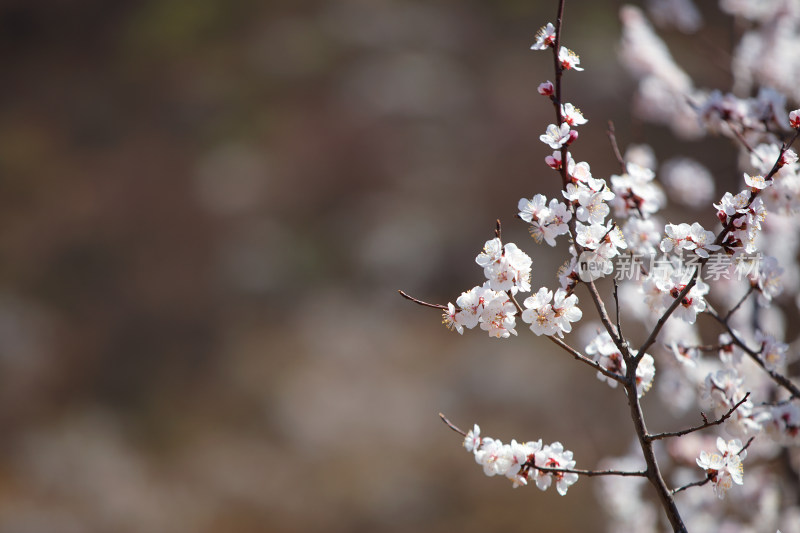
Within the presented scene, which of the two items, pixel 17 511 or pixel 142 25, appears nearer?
pixel 17 511

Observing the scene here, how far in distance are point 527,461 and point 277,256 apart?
6.61 meters

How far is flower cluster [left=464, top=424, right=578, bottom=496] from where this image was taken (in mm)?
1175

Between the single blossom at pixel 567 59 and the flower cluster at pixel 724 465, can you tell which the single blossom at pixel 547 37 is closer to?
the single blossom at pixel 567 59

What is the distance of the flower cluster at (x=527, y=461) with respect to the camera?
1175 mm

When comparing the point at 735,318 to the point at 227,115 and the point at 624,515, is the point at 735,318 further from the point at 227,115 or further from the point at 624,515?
the point at 227,115

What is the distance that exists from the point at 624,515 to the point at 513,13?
8.88 meters

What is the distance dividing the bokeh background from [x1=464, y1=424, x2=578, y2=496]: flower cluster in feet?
10.5

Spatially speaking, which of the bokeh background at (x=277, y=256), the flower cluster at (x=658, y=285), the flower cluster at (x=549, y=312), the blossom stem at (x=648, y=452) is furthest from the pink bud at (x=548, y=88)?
the bokeh background at (x=277, y=256)

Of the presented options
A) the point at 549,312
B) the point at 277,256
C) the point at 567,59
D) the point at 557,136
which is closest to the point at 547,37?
the point at 567,59

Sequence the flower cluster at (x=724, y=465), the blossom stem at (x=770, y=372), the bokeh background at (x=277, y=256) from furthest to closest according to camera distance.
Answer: the bokeh background at (x=277, y=256) → the blossom stem at (x=770, y=372) → the flower cluster at (x=724, y=465)

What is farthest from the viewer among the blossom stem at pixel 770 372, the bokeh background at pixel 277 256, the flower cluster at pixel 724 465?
the bokeh background at pixel 277 256

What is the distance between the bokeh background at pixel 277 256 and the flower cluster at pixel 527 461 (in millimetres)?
3208

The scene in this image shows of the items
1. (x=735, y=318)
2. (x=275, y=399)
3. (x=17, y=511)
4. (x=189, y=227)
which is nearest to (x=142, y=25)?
(x=189, y=227)

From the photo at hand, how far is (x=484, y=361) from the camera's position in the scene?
6383mm
